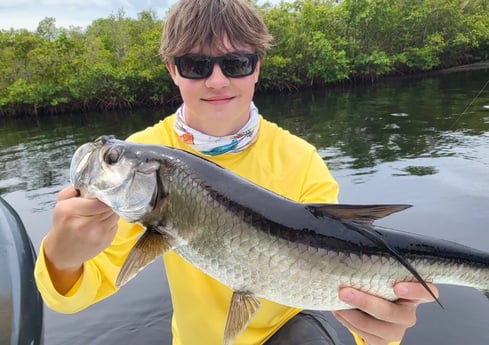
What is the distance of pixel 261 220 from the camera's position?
1.70 metres

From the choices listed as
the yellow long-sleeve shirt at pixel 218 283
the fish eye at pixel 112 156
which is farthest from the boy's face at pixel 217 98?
the fish eye at pixel 112 156

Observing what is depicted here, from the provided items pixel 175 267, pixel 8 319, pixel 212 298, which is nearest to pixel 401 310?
pixel 212 298

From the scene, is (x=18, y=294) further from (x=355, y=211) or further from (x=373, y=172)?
(x=373, y=172)

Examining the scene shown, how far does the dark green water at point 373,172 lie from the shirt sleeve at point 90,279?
2.70 m

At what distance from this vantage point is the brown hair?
2.43m

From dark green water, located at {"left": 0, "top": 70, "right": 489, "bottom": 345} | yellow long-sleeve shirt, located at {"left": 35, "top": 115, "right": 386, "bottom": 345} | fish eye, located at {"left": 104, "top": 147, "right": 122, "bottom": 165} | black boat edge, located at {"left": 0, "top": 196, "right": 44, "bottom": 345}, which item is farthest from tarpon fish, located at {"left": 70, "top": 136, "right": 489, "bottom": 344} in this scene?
dark green water, located at {"left": 0, "top": 70, "right": 489, "bottom": 345}

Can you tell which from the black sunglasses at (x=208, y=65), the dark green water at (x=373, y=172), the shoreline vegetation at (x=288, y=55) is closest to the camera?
the black sunglasses at (x=208, y=65)

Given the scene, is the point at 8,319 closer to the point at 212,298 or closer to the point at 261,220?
the point at 212,298

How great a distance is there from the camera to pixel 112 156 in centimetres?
172

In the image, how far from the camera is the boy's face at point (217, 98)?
2.44m

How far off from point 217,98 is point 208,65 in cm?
20

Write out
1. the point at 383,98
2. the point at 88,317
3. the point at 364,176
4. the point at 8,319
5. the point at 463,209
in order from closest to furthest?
1. the point at 8,319
2. the point at 88,317
3. the point at 463,209
4. the point at 364,176
5. the point at 383,98

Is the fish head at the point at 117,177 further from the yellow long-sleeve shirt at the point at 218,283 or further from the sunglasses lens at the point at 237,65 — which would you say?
the sunglasses lens at the point at 237,65

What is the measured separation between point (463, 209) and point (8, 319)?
7.03 metres
